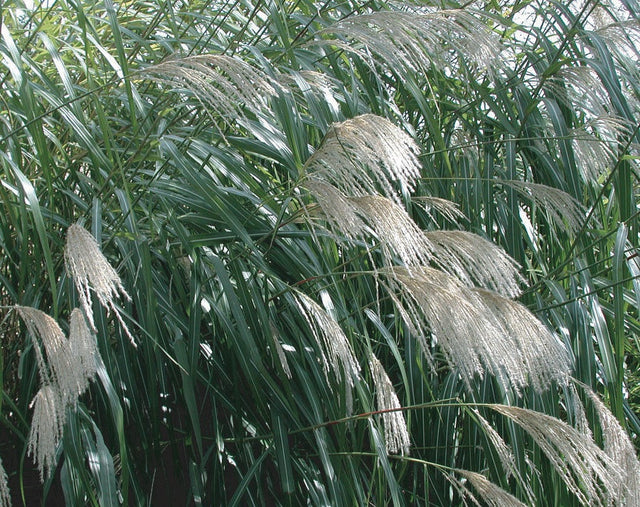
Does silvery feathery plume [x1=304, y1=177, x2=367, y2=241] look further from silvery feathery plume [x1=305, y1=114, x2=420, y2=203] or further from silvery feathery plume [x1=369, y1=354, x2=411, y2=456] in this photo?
silvery feathery plume [x1=369, y1=354, x2=411, y2=456]

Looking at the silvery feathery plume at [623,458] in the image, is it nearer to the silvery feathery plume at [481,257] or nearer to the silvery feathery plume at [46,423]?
the silvery feathery plume at [481,257]

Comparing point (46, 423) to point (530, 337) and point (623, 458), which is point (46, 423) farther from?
point (623, 458)

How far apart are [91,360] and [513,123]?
1.55 m

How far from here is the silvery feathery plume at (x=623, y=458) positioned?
1.50 meters

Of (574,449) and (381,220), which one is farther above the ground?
Result: (381,220)

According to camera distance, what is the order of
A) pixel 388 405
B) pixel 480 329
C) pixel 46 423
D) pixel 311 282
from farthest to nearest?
1. pixel 311 282
2. pixel 388 405
3. pixel 480 329
4. pixel 46 423

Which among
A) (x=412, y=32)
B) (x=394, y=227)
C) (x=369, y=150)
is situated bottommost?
(x=394, y=227)

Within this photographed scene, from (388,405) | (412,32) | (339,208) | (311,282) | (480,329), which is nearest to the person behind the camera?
(480,329)

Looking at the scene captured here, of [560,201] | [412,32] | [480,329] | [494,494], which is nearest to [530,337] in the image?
[480,329]

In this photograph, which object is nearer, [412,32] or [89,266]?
[89,266]

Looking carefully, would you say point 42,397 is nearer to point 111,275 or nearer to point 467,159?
point 111,275

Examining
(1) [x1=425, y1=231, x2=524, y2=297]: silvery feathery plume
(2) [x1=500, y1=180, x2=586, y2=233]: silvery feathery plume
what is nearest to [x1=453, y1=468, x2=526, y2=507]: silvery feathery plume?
(1) [x1=425, y1=231, x2=524, y2=297]: silvery feathery plume

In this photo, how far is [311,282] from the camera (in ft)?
6.43

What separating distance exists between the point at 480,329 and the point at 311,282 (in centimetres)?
64
